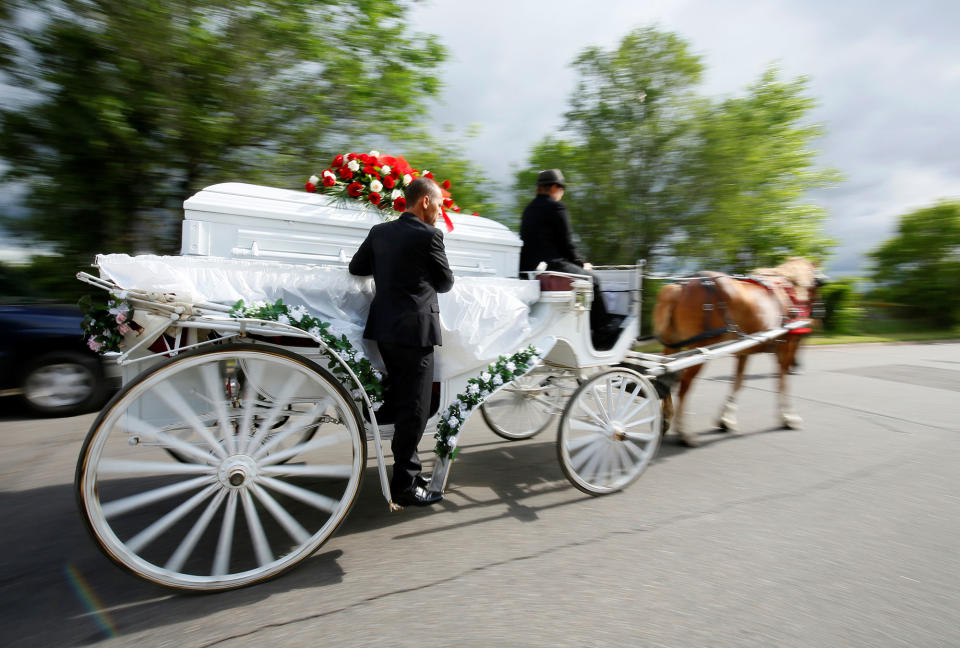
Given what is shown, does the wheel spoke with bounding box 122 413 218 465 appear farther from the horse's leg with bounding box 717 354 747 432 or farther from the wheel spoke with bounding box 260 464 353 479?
the horse's leg with bounding box 717 354 747 432

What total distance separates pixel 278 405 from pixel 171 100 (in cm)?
547

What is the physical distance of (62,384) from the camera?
17.1 feet

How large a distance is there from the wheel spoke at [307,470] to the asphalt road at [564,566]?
0.46 metres

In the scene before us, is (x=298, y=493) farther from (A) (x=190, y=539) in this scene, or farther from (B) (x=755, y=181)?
(B) (x=755, y=181)

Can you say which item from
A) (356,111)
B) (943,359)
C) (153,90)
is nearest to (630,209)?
(356,111)

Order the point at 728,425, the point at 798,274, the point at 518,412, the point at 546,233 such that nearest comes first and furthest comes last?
the point at 546,233
the point at 518,412
the point at 728,425
the point at 798,274

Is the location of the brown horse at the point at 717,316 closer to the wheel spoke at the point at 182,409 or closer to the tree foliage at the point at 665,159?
the wheel spoke at the point at 182,409

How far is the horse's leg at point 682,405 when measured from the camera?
4.84 meters

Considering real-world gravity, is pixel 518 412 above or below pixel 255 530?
above

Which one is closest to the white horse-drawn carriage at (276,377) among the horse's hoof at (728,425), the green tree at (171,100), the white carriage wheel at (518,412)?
the white carriage wheel at (518,412)

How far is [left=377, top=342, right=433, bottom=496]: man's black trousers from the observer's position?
2930 millimetres

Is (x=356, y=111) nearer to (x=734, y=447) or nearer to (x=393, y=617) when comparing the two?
(x=734, y=447)

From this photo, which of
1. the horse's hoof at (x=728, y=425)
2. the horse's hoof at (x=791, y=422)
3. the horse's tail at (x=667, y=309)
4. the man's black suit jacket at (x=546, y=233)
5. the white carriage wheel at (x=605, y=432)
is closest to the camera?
the white carriage wheel at (x=605, y=432)

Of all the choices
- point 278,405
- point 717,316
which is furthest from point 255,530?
point 717,316
